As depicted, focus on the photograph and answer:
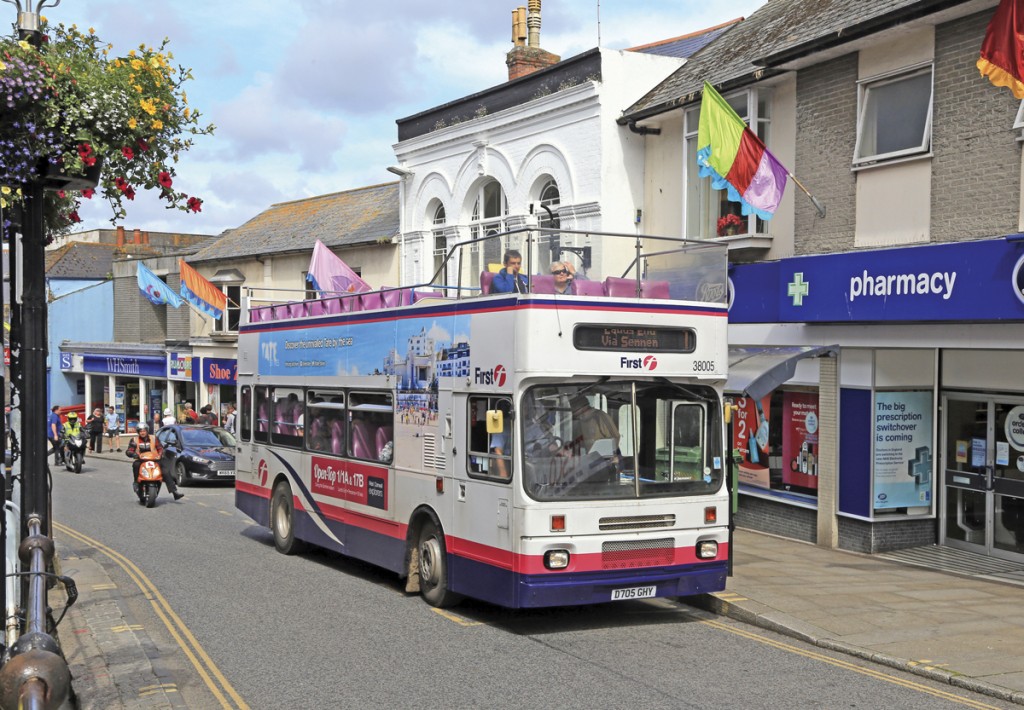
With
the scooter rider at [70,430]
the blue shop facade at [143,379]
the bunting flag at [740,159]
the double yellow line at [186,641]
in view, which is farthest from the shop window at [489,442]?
the blue shop facade at [143,379]

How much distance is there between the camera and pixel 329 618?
10805 mm

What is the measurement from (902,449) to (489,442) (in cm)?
696

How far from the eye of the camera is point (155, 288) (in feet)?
125

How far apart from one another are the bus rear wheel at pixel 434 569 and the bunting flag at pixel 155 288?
27.9 meters

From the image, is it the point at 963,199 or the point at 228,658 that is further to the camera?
the point at 963,199

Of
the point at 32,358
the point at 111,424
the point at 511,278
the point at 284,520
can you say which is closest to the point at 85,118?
the point at 32,358

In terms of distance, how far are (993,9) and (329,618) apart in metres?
9.97

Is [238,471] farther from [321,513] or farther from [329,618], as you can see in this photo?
[329,618]

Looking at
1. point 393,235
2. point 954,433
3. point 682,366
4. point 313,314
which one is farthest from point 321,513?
point 393,235

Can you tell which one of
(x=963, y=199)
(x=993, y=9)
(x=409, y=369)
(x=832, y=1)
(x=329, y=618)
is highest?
(x=832, y=1)

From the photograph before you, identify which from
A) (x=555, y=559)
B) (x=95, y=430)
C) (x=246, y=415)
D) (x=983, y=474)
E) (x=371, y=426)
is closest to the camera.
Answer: (x=555, y=559)

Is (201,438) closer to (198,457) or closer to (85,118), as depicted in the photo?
(198,457)

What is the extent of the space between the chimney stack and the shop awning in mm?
11229

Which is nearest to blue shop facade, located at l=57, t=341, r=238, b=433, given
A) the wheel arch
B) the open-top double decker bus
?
the wheel arch
